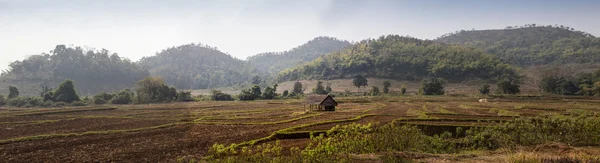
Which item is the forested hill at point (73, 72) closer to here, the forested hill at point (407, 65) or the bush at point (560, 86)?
the forested hill at point (407, 65)

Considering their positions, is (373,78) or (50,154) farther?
(373,78)

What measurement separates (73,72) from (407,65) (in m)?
124

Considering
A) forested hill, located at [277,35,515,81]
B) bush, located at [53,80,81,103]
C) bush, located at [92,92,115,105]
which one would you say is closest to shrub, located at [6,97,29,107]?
bush, located at [53,80,81,103]

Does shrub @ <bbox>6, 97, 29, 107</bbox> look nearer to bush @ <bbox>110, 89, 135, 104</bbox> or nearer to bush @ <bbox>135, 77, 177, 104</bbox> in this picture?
bush @ <bbox>110, 89, 135, 104</bbox>

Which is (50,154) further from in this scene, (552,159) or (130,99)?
(130,99)

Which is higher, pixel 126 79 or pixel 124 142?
pixel 126 79

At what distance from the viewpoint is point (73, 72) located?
131375mm

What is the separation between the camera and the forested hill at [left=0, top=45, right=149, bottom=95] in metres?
115

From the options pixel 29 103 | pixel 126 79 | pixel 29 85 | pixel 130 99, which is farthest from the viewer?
pixel 126 79

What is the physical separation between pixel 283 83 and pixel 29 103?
97.6 m

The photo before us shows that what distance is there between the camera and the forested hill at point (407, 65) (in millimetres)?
117375

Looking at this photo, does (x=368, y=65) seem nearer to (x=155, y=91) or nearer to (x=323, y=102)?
(x=155, y=91)

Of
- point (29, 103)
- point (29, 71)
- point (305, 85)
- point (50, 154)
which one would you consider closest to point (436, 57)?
point (305, 85)

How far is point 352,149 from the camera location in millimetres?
16156
